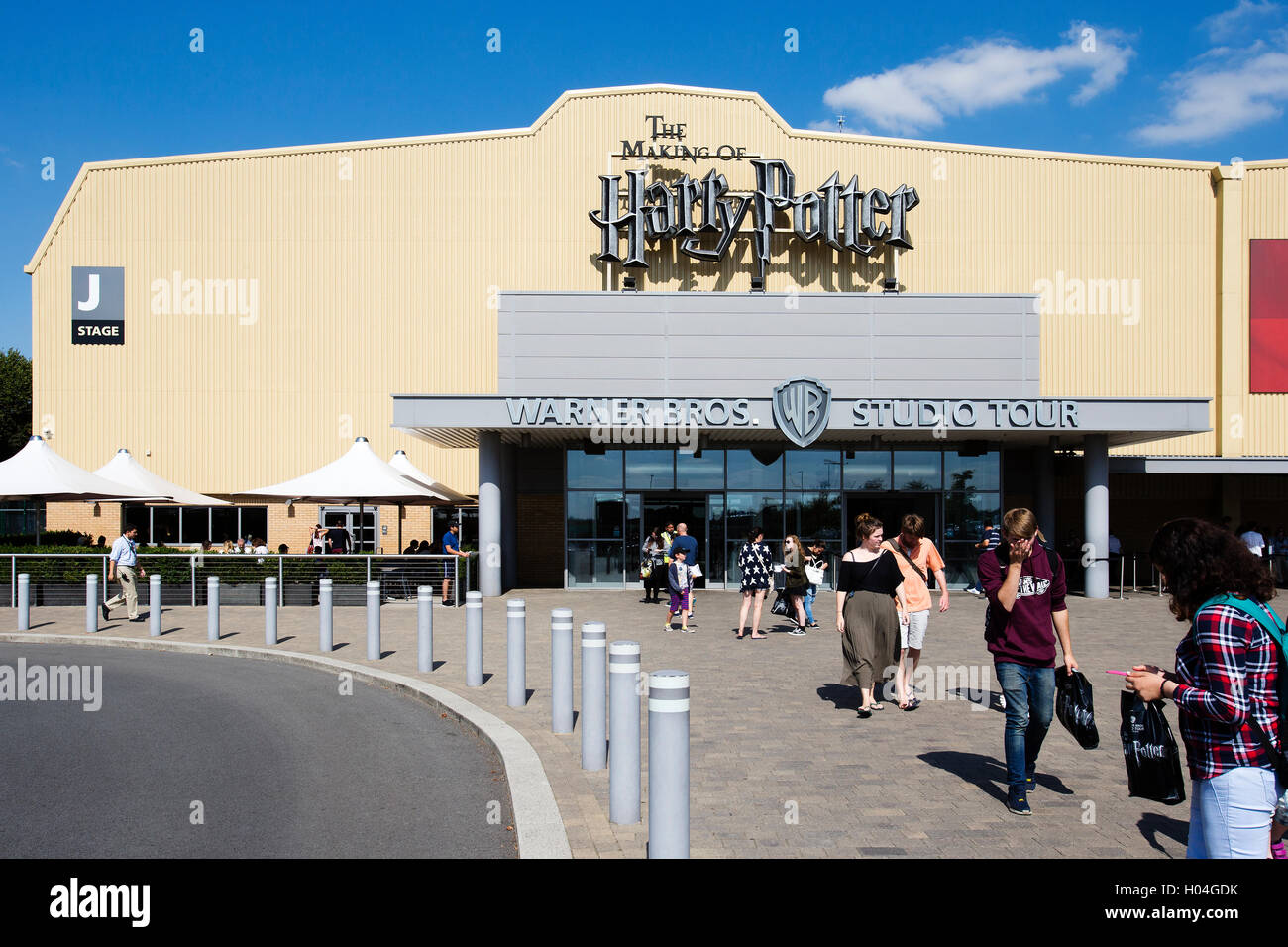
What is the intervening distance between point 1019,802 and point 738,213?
2306 cm

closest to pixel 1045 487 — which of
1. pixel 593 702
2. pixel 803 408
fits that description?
pixel 803 408

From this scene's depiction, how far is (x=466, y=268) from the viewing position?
26.9 metres

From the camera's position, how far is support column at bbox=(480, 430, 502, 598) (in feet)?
68.7

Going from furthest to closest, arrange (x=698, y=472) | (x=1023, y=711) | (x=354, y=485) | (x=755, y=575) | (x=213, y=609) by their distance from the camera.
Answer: (x=698, y=472), (x=354, y=485), (x=213, y=609), (x=755, y=575), (x=1023, y=711)

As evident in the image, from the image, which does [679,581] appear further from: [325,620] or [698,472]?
[698,472]

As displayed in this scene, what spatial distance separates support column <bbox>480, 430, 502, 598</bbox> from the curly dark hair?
1818 centimetres

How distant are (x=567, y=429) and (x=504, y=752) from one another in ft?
51.0

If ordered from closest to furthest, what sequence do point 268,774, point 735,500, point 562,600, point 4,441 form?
1. point 268,774
2. point 562,600
3. point 735,500
4. point 4,441

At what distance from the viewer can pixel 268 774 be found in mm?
6508

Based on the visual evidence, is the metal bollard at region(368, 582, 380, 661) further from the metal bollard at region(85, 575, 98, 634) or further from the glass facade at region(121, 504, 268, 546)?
the glass facade at region(121, 504, 268, 546)

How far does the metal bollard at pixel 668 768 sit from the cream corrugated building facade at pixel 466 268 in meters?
23.0

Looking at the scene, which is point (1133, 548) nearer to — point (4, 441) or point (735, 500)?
point (735, 500)

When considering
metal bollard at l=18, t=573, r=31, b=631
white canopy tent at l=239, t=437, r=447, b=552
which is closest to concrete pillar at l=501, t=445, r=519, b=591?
white canopy tent at l=239, t=437, r=447, b=552
